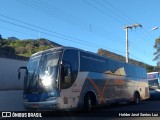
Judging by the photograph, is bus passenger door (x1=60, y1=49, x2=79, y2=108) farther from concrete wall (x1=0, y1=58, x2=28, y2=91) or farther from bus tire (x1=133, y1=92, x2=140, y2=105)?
bus tire (x1=133, y1=92, x2=140, y2=105)

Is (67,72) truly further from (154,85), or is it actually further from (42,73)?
(154,85)

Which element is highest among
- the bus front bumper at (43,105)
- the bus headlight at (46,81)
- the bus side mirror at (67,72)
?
the bus side mirror at (67,72)

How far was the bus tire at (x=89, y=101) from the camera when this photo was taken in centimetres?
Answer: 1843

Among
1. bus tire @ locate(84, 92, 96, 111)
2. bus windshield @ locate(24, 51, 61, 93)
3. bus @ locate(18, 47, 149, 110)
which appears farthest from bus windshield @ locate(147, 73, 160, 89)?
bus windshield @ locate(24, 51, 61, 93)

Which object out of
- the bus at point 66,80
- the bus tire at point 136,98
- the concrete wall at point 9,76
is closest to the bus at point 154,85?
the bus tire at point 136,98

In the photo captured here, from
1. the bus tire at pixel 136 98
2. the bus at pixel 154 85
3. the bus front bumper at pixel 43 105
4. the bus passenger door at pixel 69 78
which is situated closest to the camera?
the bus front bumper at pixel 43 105

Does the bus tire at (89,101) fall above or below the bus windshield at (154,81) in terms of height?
below

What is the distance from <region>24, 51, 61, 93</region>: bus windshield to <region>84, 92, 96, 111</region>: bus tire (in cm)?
272

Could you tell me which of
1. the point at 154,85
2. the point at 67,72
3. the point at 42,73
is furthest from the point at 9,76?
the point at 154,85

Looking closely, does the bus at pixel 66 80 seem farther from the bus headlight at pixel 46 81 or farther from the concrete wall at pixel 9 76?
the concrete wall at pixel 9 76

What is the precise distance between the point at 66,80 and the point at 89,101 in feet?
7.96

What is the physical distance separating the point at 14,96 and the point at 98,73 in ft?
16.5

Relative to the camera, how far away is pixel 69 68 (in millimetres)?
17344

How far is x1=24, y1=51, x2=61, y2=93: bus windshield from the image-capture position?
1659 centimetres
